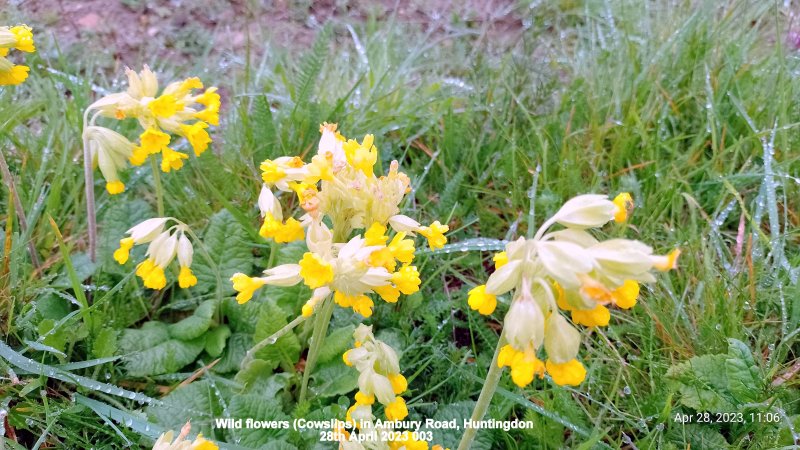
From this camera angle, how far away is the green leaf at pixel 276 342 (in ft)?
6.72

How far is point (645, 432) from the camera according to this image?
6.29 ft

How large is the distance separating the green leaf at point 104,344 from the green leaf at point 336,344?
59cm

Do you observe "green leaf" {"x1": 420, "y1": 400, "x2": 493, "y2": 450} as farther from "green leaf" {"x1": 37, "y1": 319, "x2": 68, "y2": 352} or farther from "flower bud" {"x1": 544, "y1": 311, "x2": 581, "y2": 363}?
"green leaf" {"x1": 37, "y1": 319, "x2": 68, "y2": 352}

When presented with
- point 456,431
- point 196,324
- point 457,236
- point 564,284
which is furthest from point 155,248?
point 564,284

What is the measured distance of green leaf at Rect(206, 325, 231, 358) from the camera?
2.19 metres

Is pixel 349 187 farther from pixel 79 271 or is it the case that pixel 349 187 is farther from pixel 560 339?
pixel 79 271

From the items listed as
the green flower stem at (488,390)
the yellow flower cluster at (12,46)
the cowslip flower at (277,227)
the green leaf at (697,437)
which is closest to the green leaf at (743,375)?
the green leaf at (697,437)

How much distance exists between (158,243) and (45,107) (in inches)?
57.8

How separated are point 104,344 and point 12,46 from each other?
879 mm

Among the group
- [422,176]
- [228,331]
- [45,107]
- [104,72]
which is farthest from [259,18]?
[228,331]

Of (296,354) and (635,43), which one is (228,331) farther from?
(635,43)

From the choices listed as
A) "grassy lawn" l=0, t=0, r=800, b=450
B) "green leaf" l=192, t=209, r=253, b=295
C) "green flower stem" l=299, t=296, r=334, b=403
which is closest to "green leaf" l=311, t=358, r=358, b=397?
"grassy lawn" l=0, t=0, r=800, b=450

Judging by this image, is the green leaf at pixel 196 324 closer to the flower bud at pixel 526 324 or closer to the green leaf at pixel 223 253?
the green leaf at pixel 223 253

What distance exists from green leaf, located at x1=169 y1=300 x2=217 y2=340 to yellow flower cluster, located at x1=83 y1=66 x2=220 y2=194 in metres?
0.44
